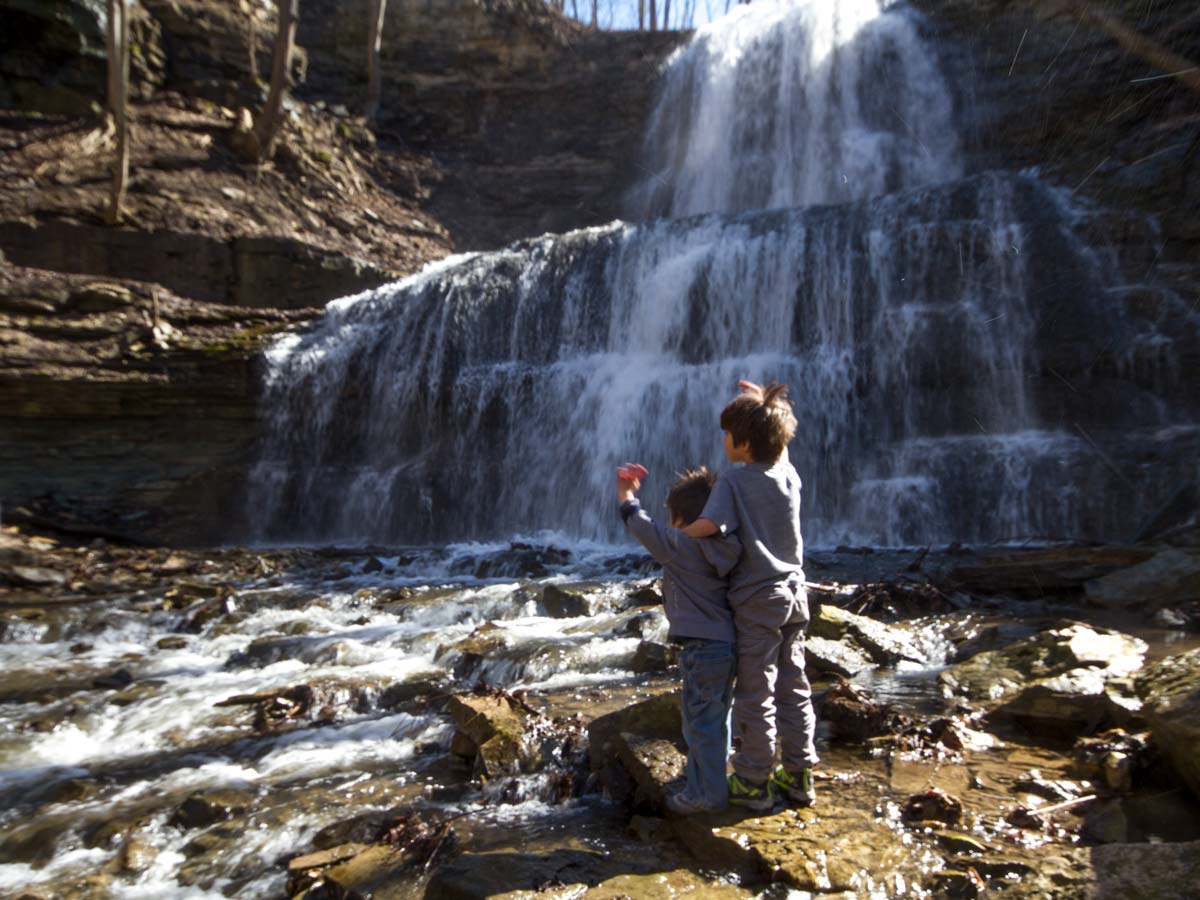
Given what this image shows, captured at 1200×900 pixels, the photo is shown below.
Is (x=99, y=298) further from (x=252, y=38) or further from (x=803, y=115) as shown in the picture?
(x=803, y=115)

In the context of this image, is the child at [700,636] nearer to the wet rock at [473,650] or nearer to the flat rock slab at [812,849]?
the flat rock slab at [812,849]

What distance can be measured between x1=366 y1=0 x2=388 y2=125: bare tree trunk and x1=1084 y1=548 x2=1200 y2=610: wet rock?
24.0 meters

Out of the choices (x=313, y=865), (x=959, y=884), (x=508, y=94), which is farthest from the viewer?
(x=508, y=94)

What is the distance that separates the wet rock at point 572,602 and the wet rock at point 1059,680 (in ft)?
11.9

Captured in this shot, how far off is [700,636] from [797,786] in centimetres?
69

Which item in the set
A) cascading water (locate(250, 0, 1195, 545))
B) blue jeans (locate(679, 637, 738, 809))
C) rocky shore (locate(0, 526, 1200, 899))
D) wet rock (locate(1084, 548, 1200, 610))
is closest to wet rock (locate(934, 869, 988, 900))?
rocky shore (locate(0, 526, 1200, 899))

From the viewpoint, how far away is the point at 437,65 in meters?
27.0

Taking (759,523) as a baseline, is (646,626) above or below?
below

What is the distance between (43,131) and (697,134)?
15.4m

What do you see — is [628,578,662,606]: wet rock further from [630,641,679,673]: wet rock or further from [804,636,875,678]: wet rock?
[804,636,875,678]: wet rock

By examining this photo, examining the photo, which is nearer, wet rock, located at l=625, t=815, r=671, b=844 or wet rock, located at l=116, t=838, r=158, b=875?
wet rock, located at l=625, t=815, r=671, b=844

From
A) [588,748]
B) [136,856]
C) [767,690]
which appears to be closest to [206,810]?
[136,856]

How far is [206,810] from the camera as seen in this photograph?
409cm

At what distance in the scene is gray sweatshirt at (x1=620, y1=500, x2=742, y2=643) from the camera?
3174 millimetres
